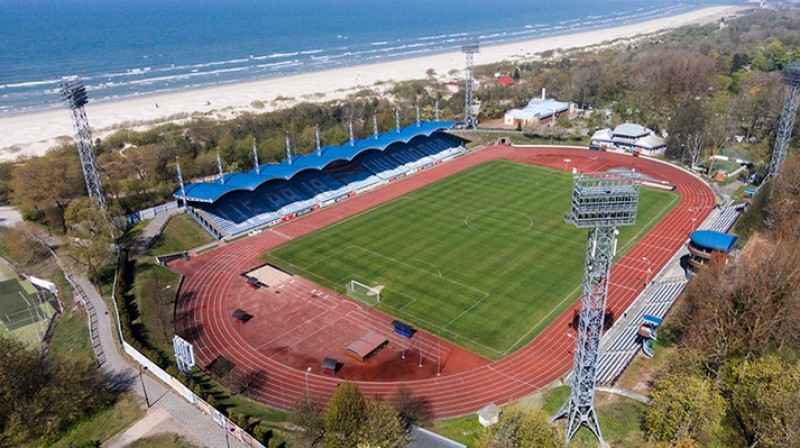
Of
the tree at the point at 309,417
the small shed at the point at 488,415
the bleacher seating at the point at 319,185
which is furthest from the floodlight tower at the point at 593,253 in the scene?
the bleacher seating at the point at 319,185

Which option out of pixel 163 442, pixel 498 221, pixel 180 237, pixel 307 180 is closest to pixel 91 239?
pixel 180 237

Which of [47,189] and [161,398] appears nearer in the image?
[161,398]

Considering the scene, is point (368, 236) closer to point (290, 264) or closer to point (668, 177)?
point (290, 264)

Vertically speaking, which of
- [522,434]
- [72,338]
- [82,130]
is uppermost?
[82,130]

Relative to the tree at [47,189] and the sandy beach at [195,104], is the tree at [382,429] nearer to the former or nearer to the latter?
the tree at [47,189]

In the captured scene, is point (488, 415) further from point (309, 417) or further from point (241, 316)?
point (241, 316)
